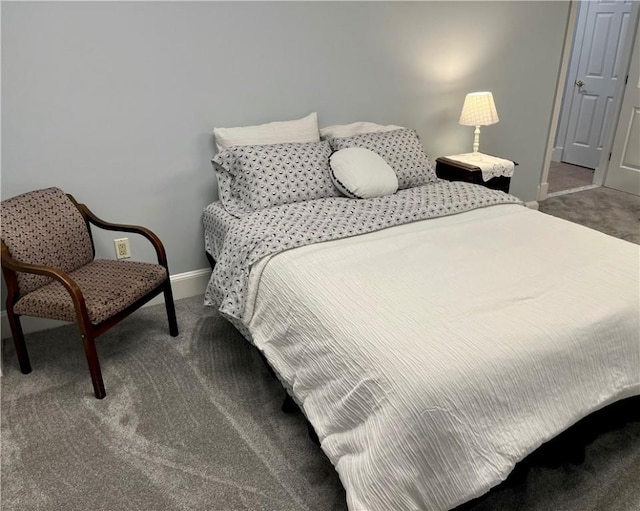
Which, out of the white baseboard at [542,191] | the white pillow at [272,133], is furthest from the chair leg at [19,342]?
the white baseboard at [542,191]

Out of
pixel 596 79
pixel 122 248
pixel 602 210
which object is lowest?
pixel 602 210

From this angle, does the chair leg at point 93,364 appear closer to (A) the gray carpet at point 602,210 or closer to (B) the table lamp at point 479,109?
(B) the table lamp at point 479,109

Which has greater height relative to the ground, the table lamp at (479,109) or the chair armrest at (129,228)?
the table lamp at (479,109)

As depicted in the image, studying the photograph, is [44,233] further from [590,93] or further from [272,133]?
[590,93]

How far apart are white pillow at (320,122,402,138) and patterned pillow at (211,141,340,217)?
32 centimetres

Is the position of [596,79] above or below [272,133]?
above

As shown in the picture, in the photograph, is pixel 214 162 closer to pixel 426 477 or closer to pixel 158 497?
pixel 158 497

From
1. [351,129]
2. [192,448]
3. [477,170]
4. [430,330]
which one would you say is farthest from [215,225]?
[477,170]

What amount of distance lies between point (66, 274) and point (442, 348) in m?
1.57

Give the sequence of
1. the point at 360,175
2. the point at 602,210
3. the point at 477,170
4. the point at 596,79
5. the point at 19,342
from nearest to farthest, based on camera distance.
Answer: the point at 19,342, the point at 360,175, the point at 477,170, the point at 602,210, the point at 596,79

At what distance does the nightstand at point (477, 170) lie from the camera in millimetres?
3199

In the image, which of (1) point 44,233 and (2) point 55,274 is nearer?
(2) point 55,274

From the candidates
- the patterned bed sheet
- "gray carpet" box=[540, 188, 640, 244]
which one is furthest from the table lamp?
"gray carpet" box=[540, 188, 640, 244]

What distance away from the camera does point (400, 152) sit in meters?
2.86
